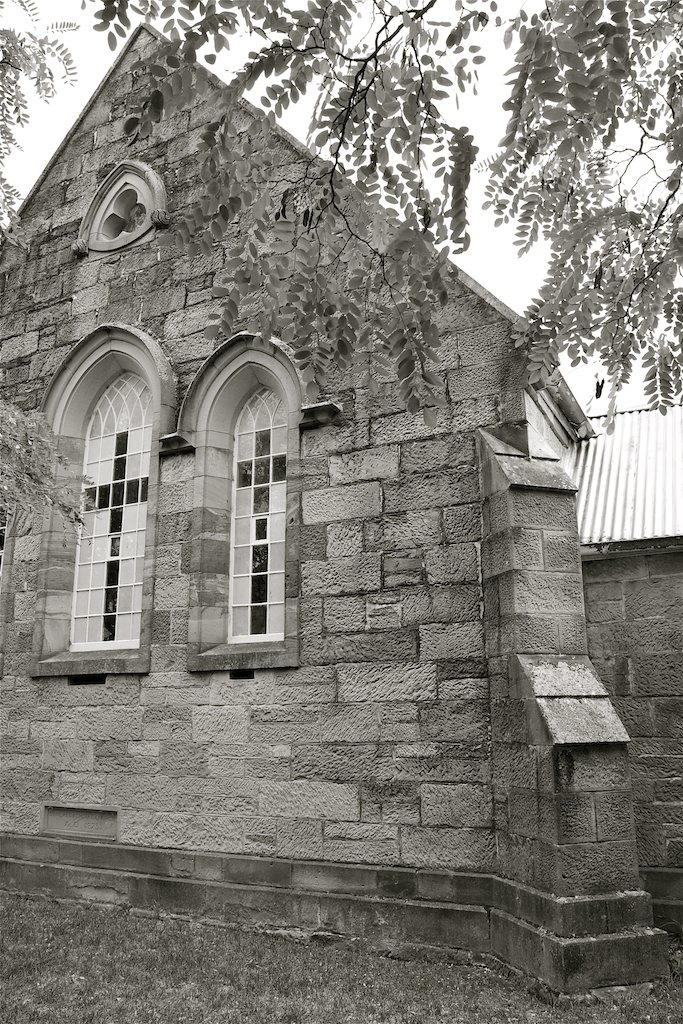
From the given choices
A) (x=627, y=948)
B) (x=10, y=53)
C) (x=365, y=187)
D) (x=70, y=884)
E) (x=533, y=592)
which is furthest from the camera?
(x=70, y=884)

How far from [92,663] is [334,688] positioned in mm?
2588

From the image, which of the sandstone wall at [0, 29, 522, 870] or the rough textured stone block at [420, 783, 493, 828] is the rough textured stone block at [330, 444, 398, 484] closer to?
the sandstone wall at [0, 29, 522, 870]

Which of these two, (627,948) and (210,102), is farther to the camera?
(210,102)

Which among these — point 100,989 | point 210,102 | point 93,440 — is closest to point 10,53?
point 210,102

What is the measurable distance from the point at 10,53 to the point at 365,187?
4.22 meters

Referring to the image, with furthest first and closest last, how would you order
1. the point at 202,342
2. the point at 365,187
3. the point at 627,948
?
the point at 202,342 → the point at 627,948 → the point at 365,187

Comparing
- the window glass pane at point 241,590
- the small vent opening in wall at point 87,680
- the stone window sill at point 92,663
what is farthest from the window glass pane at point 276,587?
the small vent opening in wall at point 87,680

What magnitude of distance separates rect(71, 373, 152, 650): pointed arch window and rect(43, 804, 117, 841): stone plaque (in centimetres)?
155

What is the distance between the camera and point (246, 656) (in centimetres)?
739

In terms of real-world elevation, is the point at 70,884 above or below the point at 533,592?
below

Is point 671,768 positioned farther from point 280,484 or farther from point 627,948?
point 280,484

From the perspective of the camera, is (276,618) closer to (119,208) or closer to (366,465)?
(366,465)

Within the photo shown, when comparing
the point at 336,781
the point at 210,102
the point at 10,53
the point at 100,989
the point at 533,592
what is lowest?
the point at 100,989

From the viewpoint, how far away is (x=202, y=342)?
8484 millimetres
